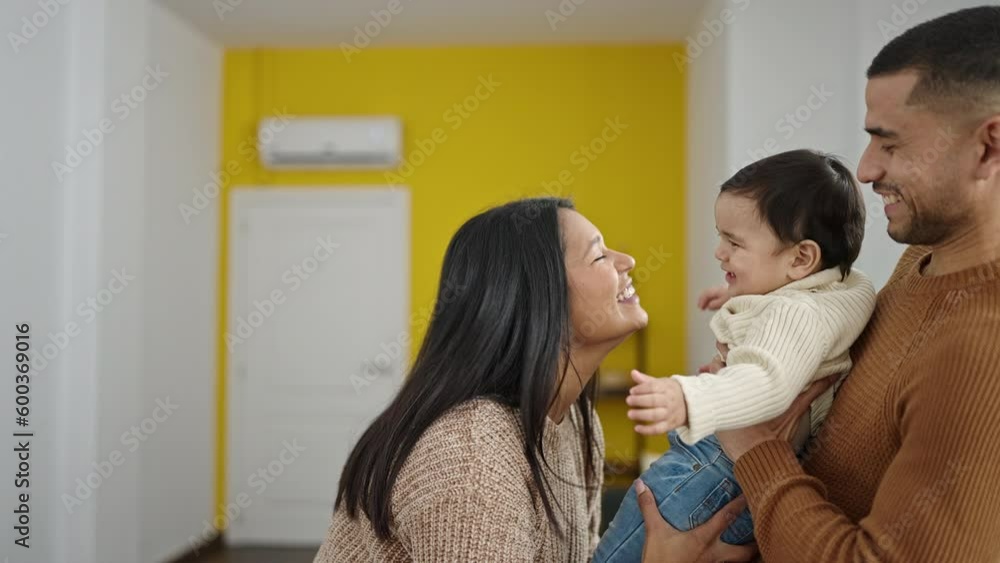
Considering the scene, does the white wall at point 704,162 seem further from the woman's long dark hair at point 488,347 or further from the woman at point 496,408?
the woman's long dark hair at point 488,347

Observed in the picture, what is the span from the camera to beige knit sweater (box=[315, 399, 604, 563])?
1.26 m

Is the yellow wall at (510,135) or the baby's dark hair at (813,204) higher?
the yellow wall at (510,135)

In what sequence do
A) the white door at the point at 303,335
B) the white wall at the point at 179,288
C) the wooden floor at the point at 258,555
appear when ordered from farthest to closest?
1. the white door at the point at 303,335
2. the wooden floor at the point at 258,555
3. the white wall at the point at 179,288

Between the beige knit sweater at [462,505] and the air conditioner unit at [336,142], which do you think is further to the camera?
the air conditioner unit at [336,142]

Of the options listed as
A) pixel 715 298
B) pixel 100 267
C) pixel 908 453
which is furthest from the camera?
pixel 100 267

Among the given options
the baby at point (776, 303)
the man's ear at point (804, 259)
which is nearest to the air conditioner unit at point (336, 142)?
the baby at point (776, 303)

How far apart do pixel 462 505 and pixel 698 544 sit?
18.1 inches

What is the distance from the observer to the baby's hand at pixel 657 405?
114cm

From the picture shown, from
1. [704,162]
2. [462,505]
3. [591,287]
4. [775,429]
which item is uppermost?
[704,162]

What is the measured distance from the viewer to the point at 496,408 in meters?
1.42

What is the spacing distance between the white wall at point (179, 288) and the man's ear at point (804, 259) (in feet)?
13.0

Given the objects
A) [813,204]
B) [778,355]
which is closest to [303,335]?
[813,204]

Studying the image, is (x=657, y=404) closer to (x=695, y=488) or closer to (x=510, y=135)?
(x=695, y=488)

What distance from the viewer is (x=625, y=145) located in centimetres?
546
